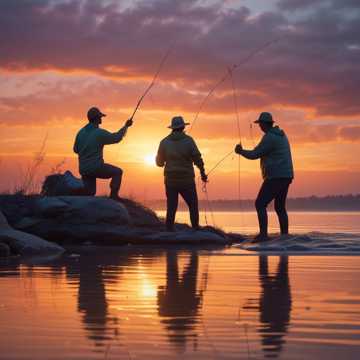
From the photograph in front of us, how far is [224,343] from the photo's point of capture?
4.38m

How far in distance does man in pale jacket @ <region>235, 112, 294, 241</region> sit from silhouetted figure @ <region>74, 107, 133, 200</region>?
265 cm

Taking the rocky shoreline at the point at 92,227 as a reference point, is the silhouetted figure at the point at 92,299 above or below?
below

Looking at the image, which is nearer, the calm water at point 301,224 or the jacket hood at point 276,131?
the jacket hood at point 276,131

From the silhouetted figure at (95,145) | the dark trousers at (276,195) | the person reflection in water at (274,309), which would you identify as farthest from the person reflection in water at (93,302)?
the silhouetted figure at (95,145)

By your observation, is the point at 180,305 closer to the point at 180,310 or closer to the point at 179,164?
the point at 180,310

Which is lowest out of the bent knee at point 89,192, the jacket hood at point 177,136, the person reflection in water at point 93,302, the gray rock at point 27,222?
the person reflection in water at point 93,302

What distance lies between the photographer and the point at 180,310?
567 centimetres

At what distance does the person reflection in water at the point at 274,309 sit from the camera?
14.4 feet

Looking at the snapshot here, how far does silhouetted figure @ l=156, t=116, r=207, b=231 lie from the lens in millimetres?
15047

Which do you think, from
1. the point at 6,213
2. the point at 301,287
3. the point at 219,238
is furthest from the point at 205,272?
the point at 6,213

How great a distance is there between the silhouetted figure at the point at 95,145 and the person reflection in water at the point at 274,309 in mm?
7063

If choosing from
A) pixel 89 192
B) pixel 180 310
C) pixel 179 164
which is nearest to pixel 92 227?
pixel 89 192

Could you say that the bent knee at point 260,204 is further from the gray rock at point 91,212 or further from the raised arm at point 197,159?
the gray rock at point 91,212

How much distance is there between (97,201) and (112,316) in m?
10.4
